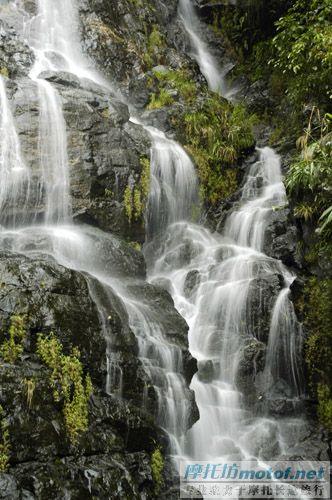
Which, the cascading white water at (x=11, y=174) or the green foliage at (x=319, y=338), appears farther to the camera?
the cascading white water at (x=11, y=174)

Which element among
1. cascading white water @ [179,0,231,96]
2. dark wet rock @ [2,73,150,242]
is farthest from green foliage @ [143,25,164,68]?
dark wet rock @ [2,73,150,242]

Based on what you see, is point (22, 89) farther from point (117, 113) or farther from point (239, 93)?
point (239, 93)

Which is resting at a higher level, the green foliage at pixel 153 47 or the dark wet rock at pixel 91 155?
the green foliage at pixel 153 47

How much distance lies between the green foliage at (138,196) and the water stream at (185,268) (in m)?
0.47

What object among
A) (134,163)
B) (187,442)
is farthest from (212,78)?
(187,442)

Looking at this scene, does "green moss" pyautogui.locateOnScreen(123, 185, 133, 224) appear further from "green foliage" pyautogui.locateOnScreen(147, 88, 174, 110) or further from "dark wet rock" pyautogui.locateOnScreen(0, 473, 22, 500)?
"dark wet rock" pyautogui.locateOnScreen(0, 473, 22, 500)

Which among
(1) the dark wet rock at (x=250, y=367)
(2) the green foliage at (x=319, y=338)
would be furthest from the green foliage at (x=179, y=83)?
A: (1) the dark wet rock at (x=250, y=367)

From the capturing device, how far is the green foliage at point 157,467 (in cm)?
612

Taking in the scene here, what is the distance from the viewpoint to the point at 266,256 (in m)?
12.2

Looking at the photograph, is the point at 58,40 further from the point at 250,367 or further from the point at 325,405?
the point at 325,405

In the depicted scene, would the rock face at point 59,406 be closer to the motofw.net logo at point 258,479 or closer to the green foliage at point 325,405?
the motofw.net logo at point 258,479

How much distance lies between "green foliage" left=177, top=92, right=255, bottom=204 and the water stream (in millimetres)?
535

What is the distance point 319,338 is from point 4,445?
6.58m

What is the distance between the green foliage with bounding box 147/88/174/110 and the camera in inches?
611
